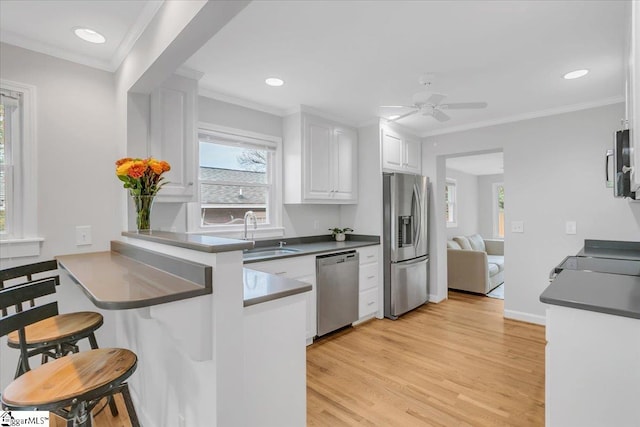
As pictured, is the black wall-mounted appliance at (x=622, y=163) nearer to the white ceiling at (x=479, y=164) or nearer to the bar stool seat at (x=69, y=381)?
the bar stool seat at (x=69, y=381)

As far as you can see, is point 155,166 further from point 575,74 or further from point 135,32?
point 575,74

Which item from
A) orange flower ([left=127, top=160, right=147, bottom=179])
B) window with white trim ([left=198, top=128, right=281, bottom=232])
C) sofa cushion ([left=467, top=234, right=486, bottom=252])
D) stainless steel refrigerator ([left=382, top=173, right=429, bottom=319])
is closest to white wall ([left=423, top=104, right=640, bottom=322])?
stainless steel refrigerator ([left=382, top=173, right=429, bottom=319])

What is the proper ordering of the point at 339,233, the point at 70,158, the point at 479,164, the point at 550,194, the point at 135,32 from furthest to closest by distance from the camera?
the point at 479,164, the point at 339,233, the point at 550,194, the point at 70,158, the point at 135,32

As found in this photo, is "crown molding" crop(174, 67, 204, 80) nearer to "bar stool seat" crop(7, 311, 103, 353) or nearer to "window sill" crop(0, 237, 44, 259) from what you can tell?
"window sill" crop(0, 237, 44, 259)

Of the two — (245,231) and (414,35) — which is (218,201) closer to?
(245,231)

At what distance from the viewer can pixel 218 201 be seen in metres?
3.14

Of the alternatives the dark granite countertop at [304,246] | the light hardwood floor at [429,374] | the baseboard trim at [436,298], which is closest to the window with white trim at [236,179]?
the dark granite countertop at [304,246]

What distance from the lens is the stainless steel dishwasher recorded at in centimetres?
315

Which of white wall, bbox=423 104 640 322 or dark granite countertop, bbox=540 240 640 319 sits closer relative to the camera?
dark granite countertop, bbox=540 240 640 319

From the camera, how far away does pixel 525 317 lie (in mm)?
3684

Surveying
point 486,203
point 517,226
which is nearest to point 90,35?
point 517,226

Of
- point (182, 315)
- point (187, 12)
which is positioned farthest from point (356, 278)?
point (187, 12)

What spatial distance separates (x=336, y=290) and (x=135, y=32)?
2.72m

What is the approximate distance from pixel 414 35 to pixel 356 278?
244 centimetres
